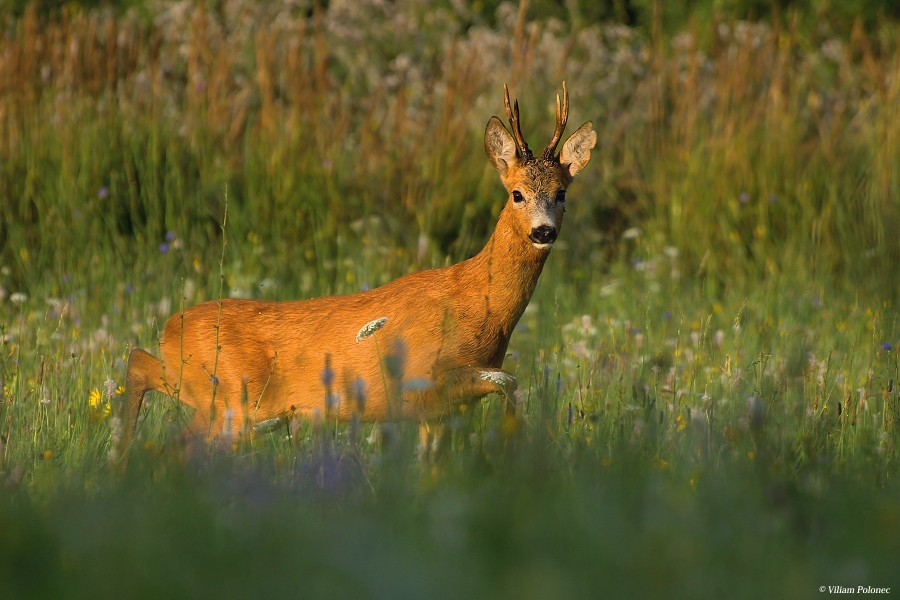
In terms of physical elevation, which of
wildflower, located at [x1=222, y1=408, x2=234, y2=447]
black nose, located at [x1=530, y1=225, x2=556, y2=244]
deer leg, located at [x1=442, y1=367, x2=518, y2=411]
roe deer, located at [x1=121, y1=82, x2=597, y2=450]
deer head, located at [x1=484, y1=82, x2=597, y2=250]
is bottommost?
wildflower, located at [x1=222, y1=408, x2=234, y2=447]

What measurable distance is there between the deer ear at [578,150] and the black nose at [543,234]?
59cm

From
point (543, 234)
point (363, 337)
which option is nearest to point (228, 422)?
point (363, 337)

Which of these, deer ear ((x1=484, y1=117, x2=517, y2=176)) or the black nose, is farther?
deer ear ((x1=484, y1=117, x2=517, y2=176))

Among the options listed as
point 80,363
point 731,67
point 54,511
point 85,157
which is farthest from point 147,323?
point 731,67

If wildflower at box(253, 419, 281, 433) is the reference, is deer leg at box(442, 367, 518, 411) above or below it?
above

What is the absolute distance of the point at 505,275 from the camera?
438cm

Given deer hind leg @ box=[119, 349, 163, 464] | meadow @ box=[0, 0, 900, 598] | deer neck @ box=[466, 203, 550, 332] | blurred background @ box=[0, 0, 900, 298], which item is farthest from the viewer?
blurred background @ box=[0, 0, 900, 298]

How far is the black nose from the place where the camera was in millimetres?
4266

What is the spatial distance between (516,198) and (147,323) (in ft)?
7.11

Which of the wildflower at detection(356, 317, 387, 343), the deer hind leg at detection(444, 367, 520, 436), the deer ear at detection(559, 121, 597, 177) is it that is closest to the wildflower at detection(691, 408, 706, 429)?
the deer hind leg at detection(444, 367, 520, 436)

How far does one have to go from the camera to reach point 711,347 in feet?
17.5

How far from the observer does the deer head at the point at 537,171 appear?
14.4 ft

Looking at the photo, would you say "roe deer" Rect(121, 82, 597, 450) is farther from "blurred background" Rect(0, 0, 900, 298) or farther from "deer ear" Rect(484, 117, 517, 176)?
"blurred background" Rect(0, 0, 900, 298)

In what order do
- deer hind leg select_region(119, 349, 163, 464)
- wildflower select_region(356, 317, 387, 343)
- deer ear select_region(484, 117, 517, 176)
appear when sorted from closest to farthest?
wildflower select_region(356, 317, 387, 343), deer hind leg select_region(119, 349, 163, 464), deer ear select_region(484, 117, 517, 176)
